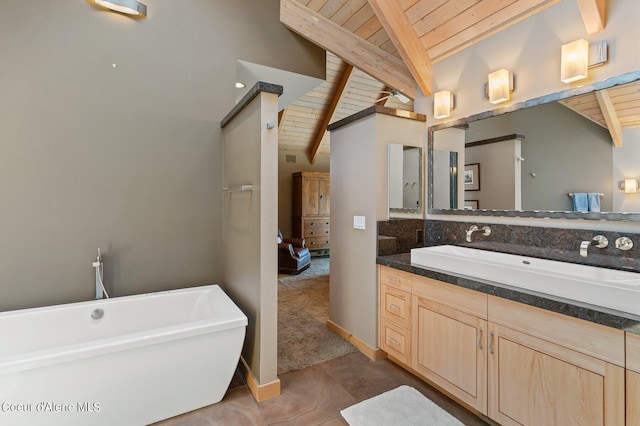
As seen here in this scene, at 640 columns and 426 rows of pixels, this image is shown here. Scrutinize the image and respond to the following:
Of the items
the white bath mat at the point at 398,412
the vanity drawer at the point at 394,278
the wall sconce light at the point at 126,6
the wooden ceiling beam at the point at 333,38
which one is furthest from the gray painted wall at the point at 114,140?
the white bath mat at the point at 398,412

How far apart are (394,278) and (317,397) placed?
1007mm

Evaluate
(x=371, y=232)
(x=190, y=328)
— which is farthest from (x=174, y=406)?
(x=371, y=232)

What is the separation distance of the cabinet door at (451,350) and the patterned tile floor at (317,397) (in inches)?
7.1

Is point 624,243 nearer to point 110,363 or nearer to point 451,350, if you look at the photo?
point 451,350

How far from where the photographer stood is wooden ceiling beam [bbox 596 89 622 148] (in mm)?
1730

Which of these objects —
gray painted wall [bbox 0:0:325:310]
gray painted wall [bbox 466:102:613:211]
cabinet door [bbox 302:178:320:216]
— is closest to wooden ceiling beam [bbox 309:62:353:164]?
cabinet door [bbox 302:178:320:216]

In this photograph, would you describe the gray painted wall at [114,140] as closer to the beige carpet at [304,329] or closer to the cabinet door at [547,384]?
the beige carpet at [304,329]

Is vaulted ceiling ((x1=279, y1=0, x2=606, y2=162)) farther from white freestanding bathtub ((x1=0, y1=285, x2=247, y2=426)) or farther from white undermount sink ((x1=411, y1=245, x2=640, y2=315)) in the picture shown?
white freestanding bathtub ((x1=0, y1=285, x2=247, y2=426))

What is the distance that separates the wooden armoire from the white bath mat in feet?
16.5

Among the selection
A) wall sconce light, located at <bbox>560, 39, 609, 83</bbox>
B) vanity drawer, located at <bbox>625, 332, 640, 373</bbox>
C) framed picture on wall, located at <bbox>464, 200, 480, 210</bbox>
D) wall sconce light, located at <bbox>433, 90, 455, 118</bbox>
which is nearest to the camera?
vanity drawer, located at <bbox>625, 332, 640, 373</bbox>

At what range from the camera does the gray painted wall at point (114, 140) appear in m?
2.23

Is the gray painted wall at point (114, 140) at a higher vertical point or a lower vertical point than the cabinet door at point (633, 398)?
higher

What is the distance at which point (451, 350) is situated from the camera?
189cm

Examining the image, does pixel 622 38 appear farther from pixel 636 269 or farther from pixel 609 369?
pixel 609 369
